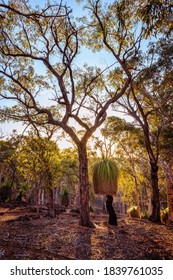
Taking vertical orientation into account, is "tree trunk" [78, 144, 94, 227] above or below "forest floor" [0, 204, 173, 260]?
above

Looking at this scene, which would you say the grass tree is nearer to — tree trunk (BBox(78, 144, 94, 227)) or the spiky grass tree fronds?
the spiky grass tree fronds

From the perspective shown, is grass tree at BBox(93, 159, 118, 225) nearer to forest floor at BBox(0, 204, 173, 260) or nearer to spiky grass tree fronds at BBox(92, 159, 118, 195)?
spiky grass tree fronds at BBox(92, 159, 118, 195)

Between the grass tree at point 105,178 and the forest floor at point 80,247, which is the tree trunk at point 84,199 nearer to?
the grass tree at point 105,178

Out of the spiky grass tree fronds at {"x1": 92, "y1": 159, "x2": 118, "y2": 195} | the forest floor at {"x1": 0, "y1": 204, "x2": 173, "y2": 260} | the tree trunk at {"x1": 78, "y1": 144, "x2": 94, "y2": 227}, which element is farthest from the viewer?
the spiky grass tree fronds at {"x1": 92, "y1": 159, "x2": 118, "y2": 195}

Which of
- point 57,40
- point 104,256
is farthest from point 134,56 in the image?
point 104,256

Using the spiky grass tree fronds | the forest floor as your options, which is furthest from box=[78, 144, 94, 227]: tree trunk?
the forest floor

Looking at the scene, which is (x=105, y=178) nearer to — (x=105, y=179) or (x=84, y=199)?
(x=105, y=179)

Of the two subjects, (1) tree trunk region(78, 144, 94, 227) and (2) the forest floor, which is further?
(1) tree trunk region(78, 144, 94, 227)

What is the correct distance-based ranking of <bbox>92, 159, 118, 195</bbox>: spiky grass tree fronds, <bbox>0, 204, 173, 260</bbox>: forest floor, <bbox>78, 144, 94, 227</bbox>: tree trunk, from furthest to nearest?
<bbox>92, 159, 118, 195</bbox>: spiky grass tree fronds, <bbox>78, 144, 94, 227</bbox>: tree trunk, <bbox>0, 204, 173, 260</bbox>: forest floor

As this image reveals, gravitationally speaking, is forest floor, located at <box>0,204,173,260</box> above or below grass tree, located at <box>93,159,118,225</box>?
below

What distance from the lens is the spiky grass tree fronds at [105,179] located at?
9508 millimetres

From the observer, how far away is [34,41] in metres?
11.7

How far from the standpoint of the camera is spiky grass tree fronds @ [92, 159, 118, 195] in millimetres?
9508
